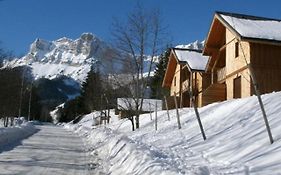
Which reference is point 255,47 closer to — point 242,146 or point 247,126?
point 247,126

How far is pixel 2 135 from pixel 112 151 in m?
9.08

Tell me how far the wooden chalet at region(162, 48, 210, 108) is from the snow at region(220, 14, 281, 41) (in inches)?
340

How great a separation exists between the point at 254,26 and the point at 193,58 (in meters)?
14.0

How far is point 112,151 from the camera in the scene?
1563 centimetres

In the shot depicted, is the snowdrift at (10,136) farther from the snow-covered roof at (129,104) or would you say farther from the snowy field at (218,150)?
the snow-covered roof at (129,104)

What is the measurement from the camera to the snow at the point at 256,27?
26703 mm

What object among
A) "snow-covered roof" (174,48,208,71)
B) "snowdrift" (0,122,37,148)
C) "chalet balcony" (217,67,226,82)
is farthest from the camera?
"snow-covered roof" (174,48,208,71)

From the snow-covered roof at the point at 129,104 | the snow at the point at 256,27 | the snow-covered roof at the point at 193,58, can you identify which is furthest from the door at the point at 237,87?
the snow-covered roof at the point at 193,58

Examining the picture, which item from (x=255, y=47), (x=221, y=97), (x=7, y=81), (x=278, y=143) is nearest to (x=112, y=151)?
(x=278, y=143)

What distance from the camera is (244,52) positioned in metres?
27.6

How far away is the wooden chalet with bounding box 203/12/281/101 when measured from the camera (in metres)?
27.0

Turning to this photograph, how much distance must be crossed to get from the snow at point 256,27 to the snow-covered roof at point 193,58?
398 inches

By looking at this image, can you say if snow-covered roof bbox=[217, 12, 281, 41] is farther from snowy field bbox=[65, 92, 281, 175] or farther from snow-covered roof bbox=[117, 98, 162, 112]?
snowy field bbox=[65, 92, 281, 175]

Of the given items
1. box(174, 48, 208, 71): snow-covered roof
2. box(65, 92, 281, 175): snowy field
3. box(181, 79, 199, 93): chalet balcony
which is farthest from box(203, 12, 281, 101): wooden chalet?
box(65, 92, 281, 175): snowy field
